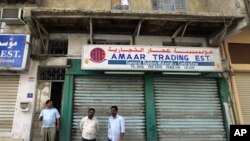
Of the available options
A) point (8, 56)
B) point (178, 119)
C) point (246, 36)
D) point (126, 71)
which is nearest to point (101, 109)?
point (126, 71)

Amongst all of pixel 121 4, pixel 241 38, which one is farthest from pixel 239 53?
pixel 121 4

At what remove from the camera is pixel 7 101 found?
25.5 ft

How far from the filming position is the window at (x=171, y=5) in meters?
9.62

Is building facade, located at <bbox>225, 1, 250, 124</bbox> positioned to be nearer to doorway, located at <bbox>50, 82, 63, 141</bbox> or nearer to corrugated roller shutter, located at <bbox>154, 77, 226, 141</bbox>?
corrugated roller shutter, located at <bbox>154, 77, 226, 141</bbox>

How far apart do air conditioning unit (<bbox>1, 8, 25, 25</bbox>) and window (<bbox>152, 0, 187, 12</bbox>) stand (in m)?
4.86

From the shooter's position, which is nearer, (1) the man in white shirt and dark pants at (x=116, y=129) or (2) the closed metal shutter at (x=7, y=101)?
(1) the man in white shirt and dark pants at (x=116, y=129)

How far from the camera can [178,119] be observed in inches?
317

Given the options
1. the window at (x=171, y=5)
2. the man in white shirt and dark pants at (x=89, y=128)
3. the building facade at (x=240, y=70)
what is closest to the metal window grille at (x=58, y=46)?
the man in white shirt and dark pants at (x=89, y=128)

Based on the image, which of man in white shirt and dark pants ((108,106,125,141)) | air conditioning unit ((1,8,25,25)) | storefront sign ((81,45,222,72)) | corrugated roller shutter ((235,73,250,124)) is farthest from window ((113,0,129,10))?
corrugated roller shutter ((235,73,250,124))

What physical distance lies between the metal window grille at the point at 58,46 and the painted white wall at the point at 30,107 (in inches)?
31.5

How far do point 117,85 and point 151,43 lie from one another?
2.00 m

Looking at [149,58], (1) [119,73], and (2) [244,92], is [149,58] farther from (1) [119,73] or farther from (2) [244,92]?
(2) [244,92]

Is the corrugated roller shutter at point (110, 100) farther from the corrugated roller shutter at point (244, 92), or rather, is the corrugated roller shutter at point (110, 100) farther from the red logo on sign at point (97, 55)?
the corrugated roller shutter at point (244, 92)

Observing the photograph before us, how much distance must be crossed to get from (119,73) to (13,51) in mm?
3419
